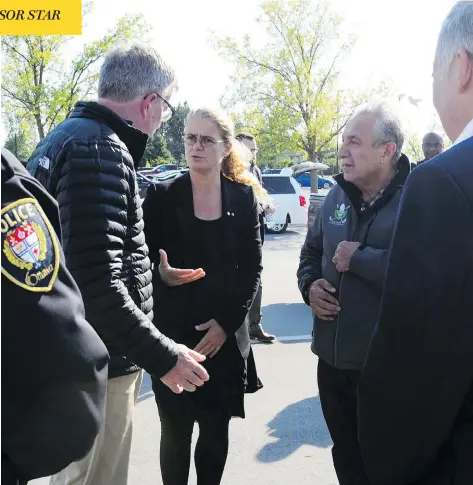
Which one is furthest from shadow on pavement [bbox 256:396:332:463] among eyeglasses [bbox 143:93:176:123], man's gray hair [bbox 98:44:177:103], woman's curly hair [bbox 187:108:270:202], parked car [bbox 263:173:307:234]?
parked car [bbox 263:173:307:234]

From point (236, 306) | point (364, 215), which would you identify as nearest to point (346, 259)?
point (364, 215)

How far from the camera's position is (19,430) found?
1166 millimetres

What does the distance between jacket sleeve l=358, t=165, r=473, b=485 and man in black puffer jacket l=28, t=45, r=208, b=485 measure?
85cm

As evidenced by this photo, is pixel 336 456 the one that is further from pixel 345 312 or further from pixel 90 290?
pixel 90 290

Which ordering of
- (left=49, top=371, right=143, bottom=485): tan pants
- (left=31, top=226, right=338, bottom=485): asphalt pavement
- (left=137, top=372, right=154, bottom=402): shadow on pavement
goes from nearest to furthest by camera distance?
(left=49, top=371, right=143, bottom=485): tan pants, (left=31, top=226, right=338, bottom=485): asphalt pavement, (left=137, top=372, right=154, bottom=402): shadow on pavement

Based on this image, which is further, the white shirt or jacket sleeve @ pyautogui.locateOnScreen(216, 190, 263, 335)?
jacket sleeve @ pyautogui.locateOnScreen(216, 190, 263, 335)

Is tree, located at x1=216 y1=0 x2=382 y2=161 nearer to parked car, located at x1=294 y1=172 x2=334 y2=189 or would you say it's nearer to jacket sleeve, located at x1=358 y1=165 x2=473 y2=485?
parked car, located at x1=294 y1=172 x2=334 y2=189

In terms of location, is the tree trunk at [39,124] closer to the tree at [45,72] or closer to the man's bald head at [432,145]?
the tree at [45,72]

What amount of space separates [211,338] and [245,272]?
0.41 m

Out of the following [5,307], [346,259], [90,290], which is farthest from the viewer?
[346,259]

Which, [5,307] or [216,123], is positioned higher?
[216,123]

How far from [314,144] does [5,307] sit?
946 inches

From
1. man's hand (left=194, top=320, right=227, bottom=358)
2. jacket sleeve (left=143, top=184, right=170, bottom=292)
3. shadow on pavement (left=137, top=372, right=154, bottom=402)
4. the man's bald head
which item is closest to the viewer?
man's hand (left=194, top=320, right=227, bottom=358)

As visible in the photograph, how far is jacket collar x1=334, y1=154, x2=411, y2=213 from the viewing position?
2.50 metres
